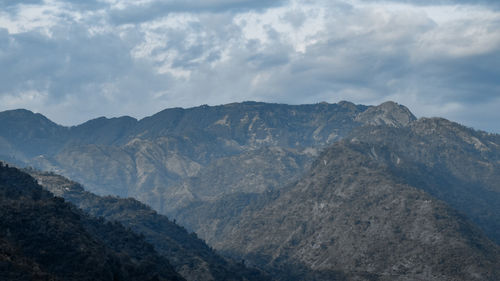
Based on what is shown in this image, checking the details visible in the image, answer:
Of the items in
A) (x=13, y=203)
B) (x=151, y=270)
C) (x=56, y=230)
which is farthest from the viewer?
(x=151, y=270)

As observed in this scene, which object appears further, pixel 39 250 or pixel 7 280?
pixel 39 250

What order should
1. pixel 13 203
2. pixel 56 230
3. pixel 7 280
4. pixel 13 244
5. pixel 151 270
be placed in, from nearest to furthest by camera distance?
pixel 7 280
pixel 13 244
pixel 56 230
pixel 13 203
pixel 151 270

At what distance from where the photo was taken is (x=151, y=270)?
188m

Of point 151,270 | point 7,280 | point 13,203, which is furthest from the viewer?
point 151,270

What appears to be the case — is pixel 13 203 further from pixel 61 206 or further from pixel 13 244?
pixel 13 244

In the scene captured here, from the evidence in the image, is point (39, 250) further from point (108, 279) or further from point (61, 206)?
point (61, 206)

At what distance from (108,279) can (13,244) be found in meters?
23.2

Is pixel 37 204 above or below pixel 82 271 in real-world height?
above

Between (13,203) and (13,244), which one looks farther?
(13,203)

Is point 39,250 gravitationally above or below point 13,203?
below

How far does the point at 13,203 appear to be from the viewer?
176250 mm

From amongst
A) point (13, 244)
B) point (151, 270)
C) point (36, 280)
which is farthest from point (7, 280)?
point (151, 270)

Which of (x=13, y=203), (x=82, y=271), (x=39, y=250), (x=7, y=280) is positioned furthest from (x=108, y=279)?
(x=13, y=203)

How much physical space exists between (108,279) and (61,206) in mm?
48476
